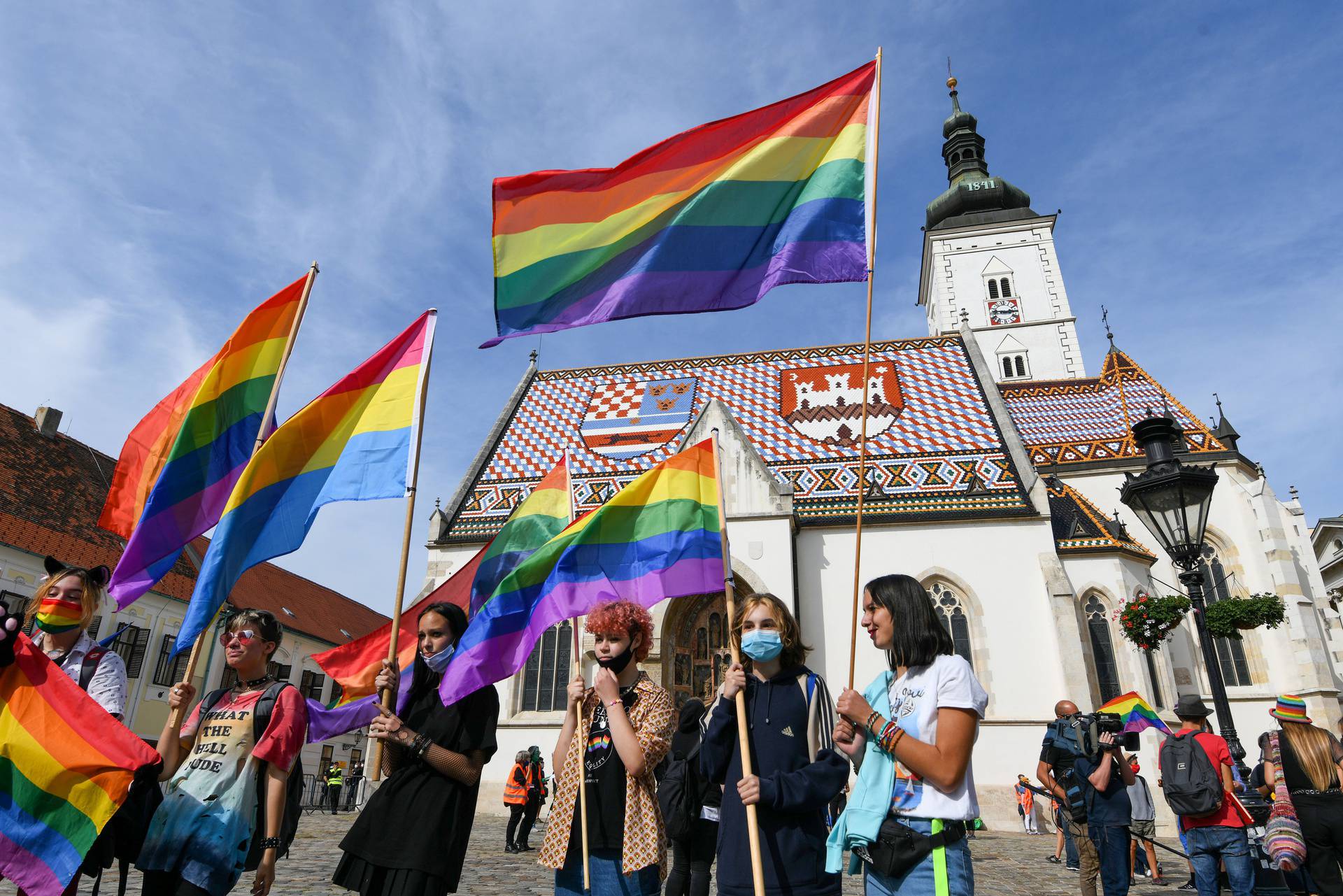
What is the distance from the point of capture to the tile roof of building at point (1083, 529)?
727 inches

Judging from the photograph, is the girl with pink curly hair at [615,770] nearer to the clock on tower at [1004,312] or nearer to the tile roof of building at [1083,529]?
the tile roof of building at [1083,529]

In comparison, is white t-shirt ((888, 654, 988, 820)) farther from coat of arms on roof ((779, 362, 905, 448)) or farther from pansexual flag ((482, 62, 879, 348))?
coat of arms on roof ((779, 362, 905, 448))

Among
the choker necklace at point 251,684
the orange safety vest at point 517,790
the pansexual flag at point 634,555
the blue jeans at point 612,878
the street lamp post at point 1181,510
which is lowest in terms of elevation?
the blue jeans at point 612,878

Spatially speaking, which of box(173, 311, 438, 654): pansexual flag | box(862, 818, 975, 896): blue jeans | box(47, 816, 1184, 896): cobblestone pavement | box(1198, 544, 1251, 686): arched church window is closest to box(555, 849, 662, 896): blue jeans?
box(862, 818, 975, 896): blue jeans

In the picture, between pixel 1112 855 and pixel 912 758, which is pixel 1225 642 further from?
pixel 912 758

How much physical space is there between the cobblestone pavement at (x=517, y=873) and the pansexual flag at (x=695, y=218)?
5442 mm

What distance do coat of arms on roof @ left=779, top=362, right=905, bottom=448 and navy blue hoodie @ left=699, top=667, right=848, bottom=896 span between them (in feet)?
57.6

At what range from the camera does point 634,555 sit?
5.40m

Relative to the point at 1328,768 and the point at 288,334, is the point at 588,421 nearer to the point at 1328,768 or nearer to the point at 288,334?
the point at 288,334

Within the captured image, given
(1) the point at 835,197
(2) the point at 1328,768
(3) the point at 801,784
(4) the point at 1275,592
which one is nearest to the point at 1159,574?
(4) the point at 1275,592

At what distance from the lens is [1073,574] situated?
18328 millimetres

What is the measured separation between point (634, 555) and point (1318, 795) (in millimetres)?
4324

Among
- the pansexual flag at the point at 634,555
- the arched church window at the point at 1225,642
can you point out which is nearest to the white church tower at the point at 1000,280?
the arched church window at the point at 1225,642

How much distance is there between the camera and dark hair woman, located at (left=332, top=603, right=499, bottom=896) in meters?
3.30
